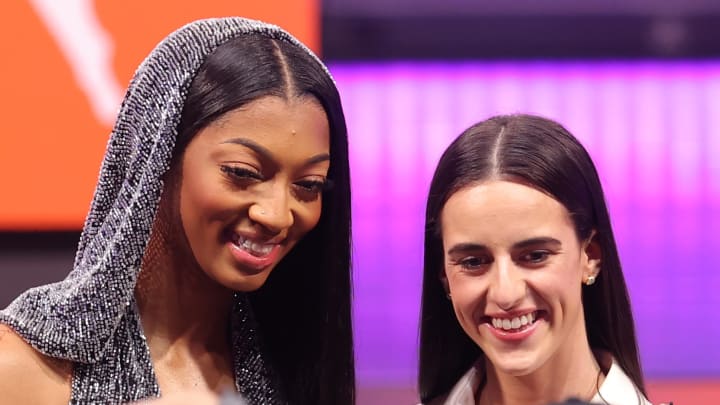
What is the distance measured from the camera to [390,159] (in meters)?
4.18

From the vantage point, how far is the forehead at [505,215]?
185 cm

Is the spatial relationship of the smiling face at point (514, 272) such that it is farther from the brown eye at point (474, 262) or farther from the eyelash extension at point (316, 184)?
the eyelash extension at point (316, 184)

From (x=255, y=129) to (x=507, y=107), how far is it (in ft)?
7.68

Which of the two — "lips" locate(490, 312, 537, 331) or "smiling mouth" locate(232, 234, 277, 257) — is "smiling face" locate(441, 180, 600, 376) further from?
"smiling mouth" locate(232, 234, 277, 257)

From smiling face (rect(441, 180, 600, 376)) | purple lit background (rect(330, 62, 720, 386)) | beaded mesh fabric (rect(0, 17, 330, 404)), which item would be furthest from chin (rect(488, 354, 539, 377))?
purple lit background (rect(330, 62, 720, 386))

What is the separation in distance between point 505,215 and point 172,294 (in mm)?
563

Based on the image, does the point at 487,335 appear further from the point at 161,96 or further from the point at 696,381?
the point at 696,381

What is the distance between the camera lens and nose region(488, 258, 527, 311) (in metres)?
1.83

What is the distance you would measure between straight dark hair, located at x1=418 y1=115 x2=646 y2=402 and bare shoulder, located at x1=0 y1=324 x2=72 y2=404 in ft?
2.17

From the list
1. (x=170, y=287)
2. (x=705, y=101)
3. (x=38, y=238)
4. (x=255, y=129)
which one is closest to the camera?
(x=255, y=129)

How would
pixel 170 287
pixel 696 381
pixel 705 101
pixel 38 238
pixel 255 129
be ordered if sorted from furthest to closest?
pixel 705 101, pixel 696 381, pixel 38 238, pixel 170 287, pixel 255 129

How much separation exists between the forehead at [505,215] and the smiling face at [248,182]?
0.82 feet

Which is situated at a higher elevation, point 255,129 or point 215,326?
point 255,129

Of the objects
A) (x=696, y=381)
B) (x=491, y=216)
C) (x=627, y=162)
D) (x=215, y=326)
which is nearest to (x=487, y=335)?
(x=491, y=216)
